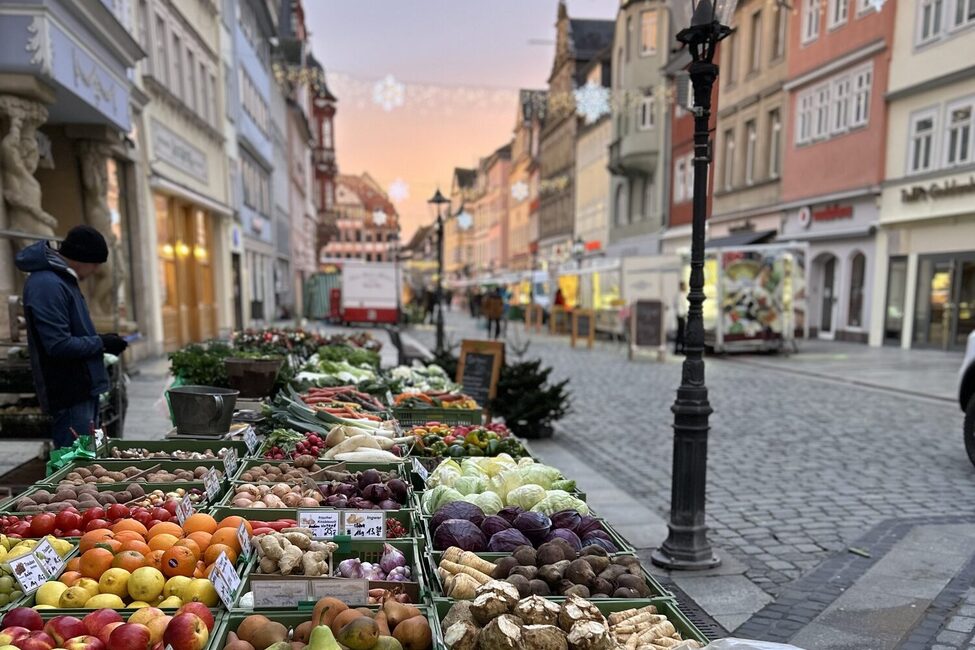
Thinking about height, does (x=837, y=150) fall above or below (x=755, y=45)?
below

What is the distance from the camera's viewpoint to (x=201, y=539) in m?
2.57

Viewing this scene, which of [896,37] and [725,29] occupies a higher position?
[896,37]

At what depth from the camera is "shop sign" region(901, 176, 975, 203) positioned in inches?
650

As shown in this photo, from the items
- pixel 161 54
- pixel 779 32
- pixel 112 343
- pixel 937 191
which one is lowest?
pixel 112 343

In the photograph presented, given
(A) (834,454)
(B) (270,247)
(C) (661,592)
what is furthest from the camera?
(B) (270,247)

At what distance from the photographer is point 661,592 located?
2.45 m

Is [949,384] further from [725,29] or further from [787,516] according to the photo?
[725,29]

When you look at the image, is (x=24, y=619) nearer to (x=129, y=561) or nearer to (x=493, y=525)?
(x=129, y=561)

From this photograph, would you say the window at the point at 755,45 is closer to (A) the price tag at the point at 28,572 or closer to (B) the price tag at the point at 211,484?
(B) the price tag at the point at 211,484

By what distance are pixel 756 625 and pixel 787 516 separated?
201 cm

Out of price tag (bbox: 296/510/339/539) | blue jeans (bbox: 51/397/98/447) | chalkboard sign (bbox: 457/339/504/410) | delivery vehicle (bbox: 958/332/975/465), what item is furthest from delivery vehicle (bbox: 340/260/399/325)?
price tag (bbox: 296/510/339/539)

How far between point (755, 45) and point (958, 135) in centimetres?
1083

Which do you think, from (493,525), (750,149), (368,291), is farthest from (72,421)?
(750,149)

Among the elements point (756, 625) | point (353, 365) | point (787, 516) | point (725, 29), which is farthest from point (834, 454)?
point (353, 365)
